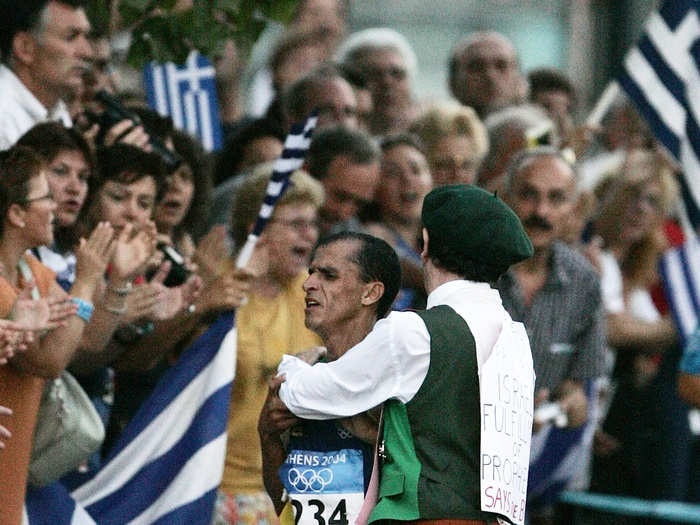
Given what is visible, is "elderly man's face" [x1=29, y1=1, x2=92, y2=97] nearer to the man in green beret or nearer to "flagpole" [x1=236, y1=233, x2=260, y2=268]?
"flagpole" [x1=236, y1=233, x2=260, y2=268]

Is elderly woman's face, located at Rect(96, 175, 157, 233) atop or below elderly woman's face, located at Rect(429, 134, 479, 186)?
below

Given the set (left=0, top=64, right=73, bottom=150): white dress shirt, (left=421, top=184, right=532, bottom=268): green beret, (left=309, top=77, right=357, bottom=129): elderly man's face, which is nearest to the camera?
(left=421, top=184, right=532, bottom=268): green beret

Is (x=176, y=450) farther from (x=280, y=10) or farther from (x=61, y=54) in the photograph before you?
(x=280, y=10)

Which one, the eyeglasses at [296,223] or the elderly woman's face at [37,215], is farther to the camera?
the eyeglasses at [296,223]

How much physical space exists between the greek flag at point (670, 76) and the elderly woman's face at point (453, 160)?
1.26 metres

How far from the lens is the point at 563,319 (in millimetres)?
9836

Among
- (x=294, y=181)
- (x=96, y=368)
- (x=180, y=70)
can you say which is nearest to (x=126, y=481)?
(x=96, y=368)

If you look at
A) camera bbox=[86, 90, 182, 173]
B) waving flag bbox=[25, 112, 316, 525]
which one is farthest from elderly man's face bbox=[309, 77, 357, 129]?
waving flag bbox=[25, 112, 316, 525]

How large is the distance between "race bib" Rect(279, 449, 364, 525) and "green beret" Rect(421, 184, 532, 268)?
828mm

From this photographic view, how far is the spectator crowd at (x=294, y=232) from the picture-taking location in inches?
292

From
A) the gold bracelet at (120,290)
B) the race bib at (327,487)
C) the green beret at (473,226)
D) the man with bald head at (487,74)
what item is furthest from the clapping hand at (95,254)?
the man with bald head at (487,74)

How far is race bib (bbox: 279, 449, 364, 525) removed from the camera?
20.8 feet

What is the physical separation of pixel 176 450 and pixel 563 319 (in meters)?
2.57

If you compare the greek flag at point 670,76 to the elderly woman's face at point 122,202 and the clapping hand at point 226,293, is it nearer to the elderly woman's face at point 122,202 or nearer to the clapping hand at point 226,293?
the clapping hand at point 226,293
